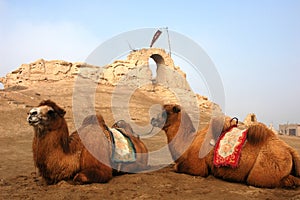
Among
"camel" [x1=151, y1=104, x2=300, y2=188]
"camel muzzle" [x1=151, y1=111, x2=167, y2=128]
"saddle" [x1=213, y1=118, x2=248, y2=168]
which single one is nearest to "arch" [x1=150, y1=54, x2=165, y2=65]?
"camel muzzle" [x1=151, y1=111, x2=167, y2=128]

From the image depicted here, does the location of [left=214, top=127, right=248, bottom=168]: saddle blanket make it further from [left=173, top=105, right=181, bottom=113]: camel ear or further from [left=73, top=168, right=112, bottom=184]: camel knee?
[left=73, top=168, right=112, bottom=184]: camel knee

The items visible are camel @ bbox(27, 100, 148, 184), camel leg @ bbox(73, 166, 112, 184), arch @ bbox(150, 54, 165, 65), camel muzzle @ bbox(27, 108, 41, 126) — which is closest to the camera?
camel muzzle @ bbox(27, 108, 41, 126)

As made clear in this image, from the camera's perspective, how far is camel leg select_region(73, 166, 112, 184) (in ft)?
16.6

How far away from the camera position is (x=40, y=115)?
4.81 metres

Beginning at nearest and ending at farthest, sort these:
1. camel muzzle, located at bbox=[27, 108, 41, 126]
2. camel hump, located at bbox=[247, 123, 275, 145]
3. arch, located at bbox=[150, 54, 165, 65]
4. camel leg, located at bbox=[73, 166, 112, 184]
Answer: camel muzzle, located at bbox=[27, 108, 41, 126]
camel leg, located at bbox=[73, 166, 112, 184]
camel hump, located at bbox=[247, 123, 275, 145]
arch, located at bbox=[150, 54, 165, 65]

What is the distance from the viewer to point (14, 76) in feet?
139

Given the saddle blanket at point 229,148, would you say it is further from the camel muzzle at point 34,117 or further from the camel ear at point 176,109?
the camel muzzle at point 34,117

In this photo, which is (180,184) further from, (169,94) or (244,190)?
(169,94)

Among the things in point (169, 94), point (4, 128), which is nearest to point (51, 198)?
point (4, 128)

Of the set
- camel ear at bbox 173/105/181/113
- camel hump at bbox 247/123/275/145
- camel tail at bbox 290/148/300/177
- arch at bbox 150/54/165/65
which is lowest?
camel tail at bbox 290/148/300/177

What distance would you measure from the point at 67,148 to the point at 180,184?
81.6 inches

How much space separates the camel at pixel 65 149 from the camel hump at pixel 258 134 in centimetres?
255

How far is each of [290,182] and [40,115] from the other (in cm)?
422

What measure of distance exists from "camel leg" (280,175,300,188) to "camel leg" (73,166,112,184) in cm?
298
